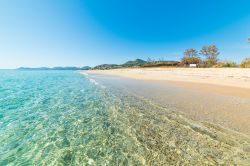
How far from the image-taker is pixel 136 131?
509 cm

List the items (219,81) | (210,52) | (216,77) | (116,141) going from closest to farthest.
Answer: (116,141)
(219,81)
(216,77)
(210,52)

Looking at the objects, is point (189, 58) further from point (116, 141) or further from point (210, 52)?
point (116, 141)

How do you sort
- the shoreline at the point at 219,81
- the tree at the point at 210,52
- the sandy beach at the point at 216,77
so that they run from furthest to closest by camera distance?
the tree at the point at 210,52, the sandy beach at the point at 216,77, the shoreline at the point at 219,81

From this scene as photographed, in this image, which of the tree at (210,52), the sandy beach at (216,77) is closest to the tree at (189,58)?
the tree at (210,52)

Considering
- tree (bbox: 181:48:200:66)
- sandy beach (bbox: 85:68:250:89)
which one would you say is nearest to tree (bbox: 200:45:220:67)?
tree (bbox: 181:48:200:66)

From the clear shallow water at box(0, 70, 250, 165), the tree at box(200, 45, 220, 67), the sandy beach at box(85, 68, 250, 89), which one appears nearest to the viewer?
the clear shallow water at box(0, 70, 250, 165)

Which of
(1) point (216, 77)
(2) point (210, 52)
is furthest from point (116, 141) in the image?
(2) point (210, 52)

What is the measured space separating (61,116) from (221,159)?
644 centimetres

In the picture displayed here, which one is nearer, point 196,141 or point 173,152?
point 173,152

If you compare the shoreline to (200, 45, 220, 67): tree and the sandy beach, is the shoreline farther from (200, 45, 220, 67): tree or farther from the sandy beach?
(200, 45, 220, 67): tree

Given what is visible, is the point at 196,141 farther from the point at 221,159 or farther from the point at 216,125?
the point at 216,125

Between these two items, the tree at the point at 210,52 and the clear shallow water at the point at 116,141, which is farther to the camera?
the tree at the point at 210,52

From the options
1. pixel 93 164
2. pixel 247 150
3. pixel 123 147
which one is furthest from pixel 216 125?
pixel 93 164

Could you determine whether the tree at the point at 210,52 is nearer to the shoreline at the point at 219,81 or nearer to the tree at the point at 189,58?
the tree at the point at 189,58
